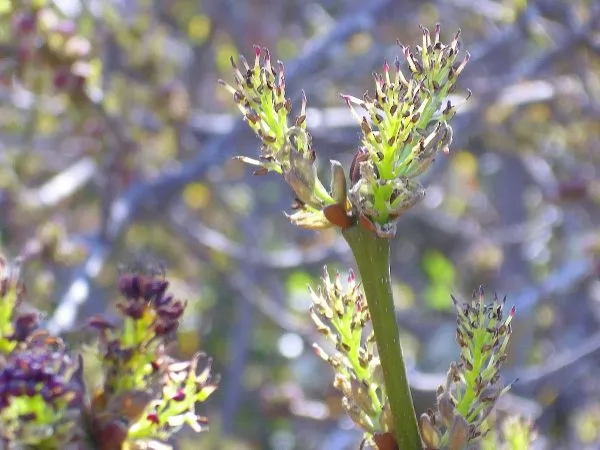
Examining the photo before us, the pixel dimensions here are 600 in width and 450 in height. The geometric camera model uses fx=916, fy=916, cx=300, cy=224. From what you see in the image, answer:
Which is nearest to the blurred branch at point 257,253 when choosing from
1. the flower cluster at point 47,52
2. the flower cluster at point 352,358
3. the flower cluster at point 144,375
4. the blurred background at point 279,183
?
the blurred background at point 279,183

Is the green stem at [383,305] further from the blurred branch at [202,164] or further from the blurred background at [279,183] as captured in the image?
the blurred branch at [202,164]

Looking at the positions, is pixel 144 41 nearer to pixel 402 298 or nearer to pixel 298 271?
pixel 298 271

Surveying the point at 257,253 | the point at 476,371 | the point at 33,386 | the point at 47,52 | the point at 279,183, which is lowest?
the point at 476,371

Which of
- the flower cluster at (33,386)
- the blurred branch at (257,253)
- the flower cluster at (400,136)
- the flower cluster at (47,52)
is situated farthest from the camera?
the blurred branch at (257,253)

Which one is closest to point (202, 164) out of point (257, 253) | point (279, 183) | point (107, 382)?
point (257, 253)

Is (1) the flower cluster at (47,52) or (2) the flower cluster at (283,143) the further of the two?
(1) the flower cluster at (47,52)

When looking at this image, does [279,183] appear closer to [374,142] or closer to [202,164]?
[202,164]

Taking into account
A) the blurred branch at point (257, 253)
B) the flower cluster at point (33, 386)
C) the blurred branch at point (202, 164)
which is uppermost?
the blurred branch at point (257, 253)
